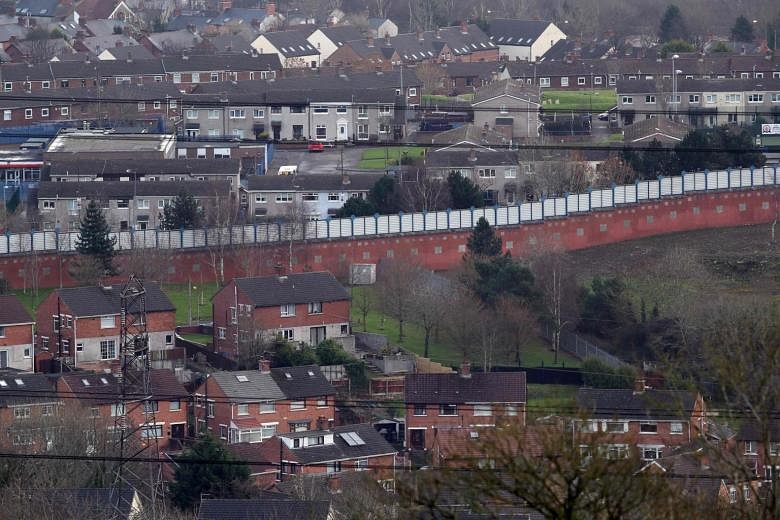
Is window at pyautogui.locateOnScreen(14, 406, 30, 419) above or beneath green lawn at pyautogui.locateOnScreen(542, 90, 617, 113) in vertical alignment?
beneath

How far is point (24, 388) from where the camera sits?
59.6ft

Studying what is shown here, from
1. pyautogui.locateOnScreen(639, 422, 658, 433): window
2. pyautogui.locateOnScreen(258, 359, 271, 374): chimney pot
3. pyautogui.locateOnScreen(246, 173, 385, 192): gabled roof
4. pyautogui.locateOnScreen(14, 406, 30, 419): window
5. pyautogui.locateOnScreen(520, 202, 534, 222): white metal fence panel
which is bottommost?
pyautogui.locateOnScreen(639, 422, 658, 433): window

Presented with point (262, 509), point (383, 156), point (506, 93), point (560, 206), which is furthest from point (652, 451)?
point (506, 93)

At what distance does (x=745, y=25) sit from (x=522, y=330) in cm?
2973

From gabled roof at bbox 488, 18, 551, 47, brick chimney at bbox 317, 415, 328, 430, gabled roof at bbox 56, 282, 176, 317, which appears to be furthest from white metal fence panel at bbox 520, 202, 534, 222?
gabled roof at bbox 488, 18, 551, 47

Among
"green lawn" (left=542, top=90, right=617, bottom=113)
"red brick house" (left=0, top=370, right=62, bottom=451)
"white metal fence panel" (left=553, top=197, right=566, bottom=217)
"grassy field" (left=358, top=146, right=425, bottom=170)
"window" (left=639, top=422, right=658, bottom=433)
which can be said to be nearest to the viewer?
"red brick house" (left=0, top=370, right=62, bottom=451)

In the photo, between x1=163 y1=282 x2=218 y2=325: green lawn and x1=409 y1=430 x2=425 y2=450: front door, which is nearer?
x1=409 y1=430 x2=425 y2=450: front door

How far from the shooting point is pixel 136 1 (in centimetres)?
6009

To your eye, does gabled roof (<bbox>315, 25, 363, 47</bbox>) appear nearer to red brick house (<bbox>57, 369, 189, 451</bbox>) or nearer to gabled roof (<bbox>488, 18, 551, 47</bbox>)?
gabled roof (<bbox>488, 18, 551, 47</bbox>)

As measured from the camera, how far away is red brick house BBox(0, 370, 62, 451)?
1592 centimetres

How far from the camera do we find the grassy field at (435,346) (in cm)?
2048

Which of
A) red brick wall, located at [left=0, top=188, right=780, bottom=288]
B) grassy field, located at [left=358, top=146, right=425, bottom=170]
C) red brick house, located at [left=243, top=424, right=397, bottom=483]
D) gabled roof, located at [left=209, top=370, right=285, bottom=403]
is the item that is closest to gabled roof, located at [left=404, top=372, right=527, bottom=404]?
red brick house, located at [left=243, top=424, right=397, bottom=483]

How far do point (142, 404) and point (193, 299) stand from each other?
6038mm

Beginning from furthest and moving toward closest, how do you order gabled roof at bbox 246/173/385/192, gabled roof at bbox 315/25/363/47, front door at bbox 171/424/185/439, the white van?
A: 1. gabled roof at bbox 315/25/363/47
2. the white van
3. gabled roof at bbox 246/173/385/192
4. front door at bbox 171/424/185/439
